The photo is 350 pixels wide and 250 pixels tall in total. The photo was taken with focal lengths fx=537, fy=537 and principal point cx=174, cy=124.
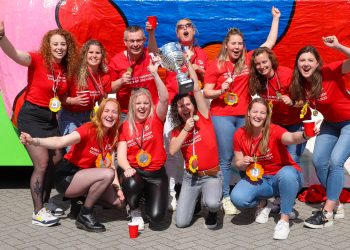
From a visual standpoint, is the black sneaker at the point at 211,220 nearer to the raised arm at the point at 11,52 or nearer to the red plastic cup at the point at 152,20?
the red plastic cup at the point at 152,20

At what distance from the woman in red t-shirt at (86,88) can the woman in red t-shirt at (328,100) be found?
1.69 metres

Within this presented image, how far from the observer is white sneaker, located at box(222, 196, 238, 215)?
16.0 ft

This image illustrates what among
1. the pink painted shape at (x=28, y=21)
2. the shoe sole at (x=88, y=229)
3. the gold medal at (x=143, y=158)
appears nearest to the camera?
the shoe sole at (x=88, y=229)

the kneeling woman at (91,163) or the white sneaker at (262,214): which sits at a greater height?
the kneeling woman at (91,163)

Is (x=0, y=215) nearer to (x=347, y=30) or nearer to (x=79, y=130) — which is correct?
(x=79, y=130)

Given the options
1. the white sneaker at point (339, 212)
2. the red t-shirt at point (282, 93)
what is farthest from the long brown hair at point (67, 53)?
the white sneaker at point (339, 212)

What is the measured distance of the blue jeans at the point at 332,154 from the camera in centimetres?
461

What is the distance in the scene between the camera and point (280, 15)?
5105mm

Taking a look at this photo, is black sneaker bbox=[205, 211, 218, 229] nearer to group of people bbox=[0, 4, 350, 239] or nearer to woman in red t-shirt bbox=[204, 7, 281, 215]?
group of people bbox=[0, 4, 350, 239]

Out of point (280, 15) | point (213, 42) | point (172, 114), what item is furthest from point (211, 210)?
point (280, 15)

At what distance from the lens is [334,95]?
181 inches

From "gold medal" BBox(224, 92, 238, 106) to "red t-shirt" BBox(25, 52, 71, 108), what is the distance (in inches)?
56.2

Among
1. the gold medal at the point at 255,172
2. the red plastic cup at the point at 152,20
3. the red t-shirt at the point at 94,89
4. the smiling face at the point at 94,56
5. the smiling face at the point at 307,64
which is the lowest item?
the gold medal at the point at 255,172

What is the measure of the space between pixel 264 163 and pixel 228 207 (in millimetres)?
604
